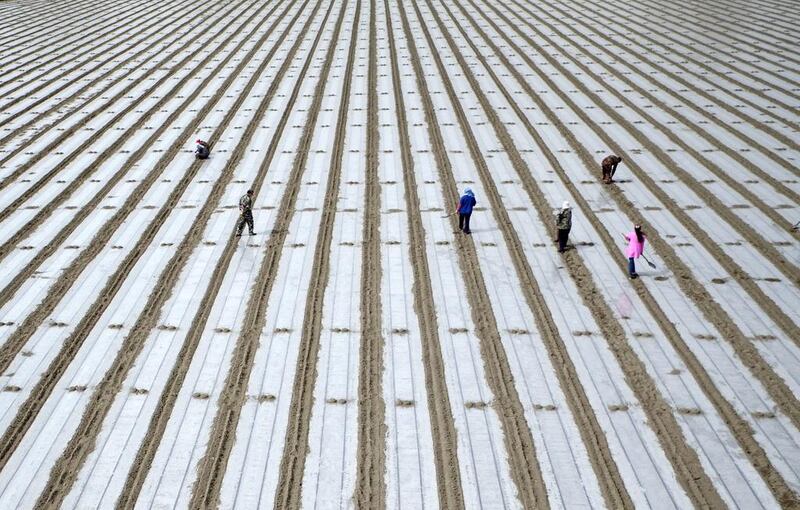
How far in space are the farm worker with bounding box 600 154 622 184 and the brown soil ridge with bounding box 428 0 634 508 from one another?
1.52 meters

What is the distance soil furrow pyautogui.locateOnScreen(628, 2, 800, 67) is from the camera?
22719 millimetres

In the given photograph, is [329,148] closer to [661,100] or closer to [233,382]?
[233,382]

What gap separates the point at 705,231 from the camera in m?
11.2

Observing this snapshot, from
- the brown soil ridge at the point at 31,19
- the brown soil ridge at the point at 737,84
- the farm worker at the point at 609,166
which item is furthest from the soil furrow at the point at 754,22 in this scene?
the brown soil ridge at the point at 31,19

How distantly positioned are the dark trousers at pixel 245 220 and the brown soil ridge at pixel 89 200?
2787mm

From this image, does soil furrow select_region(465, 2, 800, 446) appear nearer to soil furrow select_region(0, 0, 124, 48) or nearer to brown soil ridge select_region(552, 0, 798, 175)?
brown soil ridge select_region(552, 0, 798, 175)

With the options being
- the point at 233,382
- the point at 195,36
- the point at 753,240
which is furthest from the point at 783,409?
the point at 195,36

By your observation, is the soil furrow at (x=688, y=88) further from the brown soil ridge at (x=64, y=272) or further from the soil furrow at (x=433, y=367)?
the brown soil ridge at (x=64, y=272)

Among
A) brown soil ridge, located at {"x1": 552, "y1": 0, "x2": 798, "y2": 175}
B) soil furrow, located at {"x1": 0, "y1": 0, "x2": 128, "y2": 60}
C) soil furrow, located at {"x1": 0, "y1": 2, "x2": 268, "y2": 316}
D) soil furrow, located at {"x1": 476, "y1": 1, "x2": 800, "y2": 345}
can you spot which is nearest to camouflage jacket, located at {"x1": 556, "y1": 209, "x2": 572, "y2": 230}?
soil furrow, located at {"x1": 476, "y1": 1, "x2": 800, "y2": 345}

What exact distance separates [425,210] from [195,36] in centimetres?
1988

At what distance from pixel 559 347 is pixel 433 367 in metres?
1.79

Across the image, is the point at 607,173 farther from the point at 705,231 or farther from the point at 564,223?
the point at 564,223

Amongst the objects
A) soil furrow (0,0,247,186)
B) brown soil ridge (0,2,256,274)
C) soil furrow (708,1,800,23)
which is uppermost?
soil furrow (708,1,800,23)

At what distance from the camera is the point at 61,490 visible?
20.0 ft
